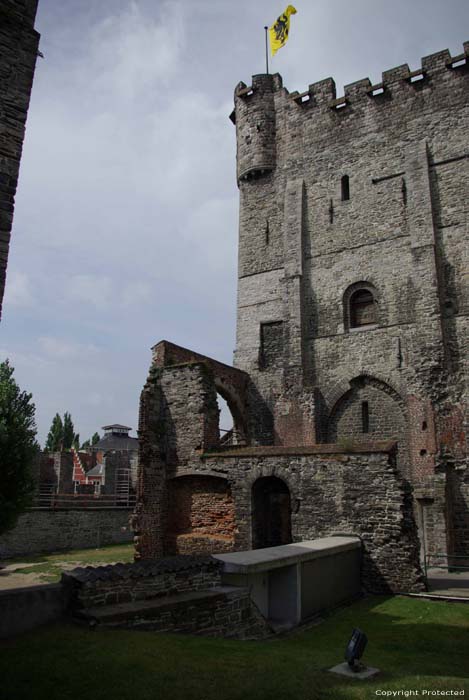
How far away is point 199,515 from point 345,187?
13.6 m

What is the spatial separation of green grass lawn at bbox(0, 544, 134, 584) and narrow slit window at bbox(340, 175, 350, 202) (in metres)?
15.7

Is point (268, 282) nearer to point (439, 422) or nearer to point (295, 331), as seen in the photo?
point (295, 331)

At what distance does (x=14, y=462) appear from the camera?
10883 mm

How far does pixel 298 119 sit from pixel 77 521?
20.2 meters

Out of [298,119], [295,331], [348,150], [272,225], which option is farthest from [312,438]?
[298,119]

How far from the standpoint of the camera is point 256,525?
14125 millimetres

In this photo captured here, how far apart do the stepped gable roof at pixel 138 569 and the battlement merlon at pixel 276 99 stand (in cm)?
1832

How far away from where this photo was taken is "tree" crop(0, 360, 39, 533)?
1070 centimetres

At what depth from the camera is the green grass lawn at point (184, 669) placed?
459 cm

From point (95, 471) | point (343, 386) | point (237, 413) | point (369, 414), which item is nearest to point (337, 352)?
point (343, 386)

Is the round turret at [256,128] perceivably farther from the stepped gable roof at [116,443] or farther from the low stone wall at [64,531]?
the stepped gable roof at [116,443]

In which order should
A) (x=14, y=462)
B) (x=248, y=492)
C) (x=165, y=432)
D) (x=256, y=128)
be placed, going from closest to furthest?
(x=14, y=462) → (x=248, y=492) → (x=165, y=432) → (x=256, y=128)

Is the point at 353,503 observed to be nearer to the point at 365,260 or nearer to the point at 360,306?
the point at 360,306

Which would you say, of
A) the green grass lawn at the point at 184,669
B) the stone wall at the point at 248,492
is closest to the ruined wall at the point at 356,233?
the stone wall at the point at 248,492
